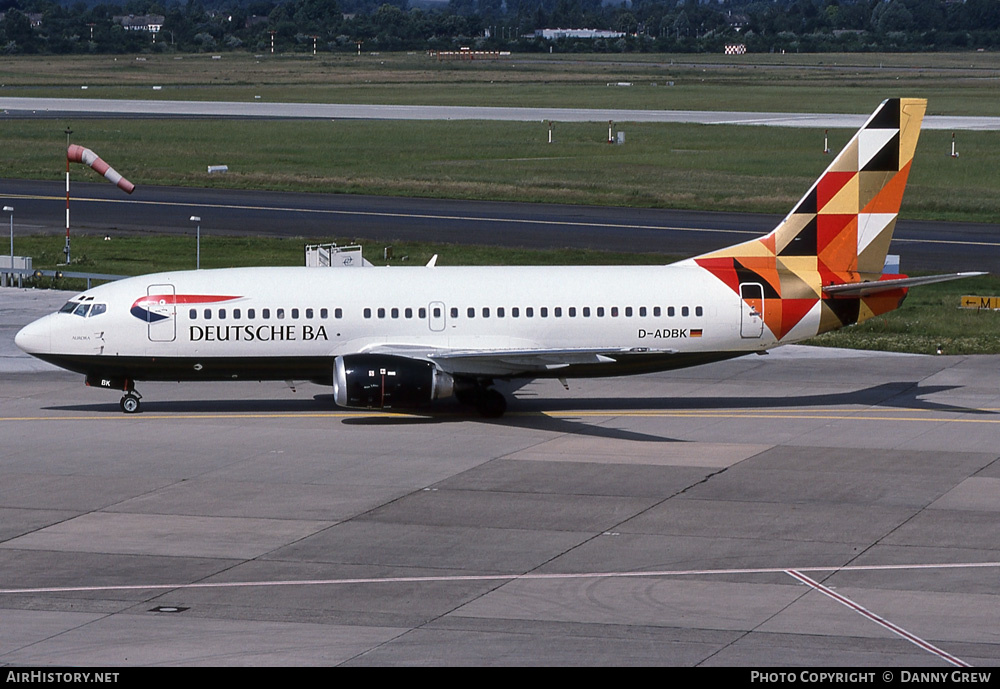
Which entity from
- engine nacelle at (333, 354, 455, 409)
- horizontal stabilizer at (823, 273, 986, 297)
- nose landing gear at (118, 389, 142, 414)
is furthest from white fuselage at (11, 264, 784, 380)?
horizontal stabilizer at (823, 273, 986, 297)

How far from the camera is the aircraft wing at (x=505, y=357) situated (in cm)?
3753

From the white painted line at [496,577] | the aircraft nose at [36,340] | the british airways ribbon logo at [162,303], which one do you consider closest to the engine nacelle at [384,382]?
the british airways ribbon logo at [162,303]

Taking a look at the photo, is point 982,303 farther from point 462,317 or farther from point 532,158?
point 532,158

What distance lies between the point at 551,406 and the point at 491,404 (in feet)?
8.26

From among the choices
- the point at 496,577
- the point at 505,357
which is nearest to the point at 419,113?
the point at 505,357

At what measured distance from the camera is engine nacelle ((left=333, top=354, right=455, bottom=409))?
37.0m

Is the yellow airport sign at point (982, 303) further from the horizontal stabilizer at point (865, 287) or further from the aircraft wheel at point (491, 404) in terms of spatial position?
the aircraft wheel at point (491, 404)

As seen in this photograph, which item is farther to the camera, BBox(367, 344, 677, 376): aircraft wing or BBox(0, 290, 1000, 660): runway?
BBox(367, 344, 677, 376): aircraft wing

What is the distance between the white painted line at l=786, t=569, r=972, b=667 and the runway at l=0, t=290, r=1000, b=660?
5 centimetres

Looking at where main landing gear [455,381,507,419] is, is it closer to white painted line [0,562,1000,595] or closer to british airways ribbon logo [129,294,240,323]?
british airways ribbon logo [129,294,240,323]

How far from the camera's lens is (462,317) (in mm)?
39531

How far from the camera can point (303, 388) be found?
4494cm

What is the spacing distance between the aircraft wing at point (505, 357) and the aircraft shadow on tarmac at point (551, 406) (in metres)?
1.67
